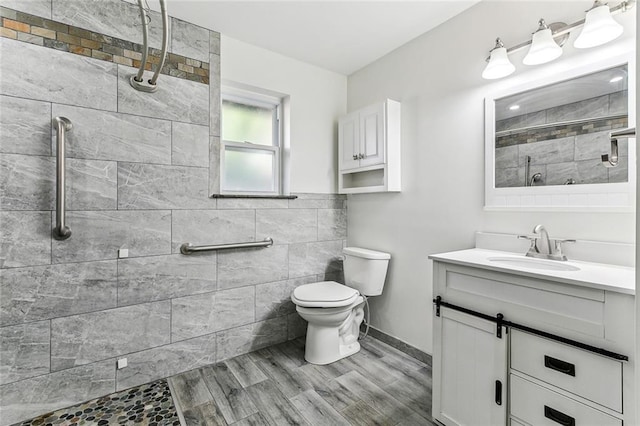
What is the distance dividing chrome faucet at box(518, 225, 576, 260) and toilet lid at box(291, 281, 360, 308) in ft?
3.64

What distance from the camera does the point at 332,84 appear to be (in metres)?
2.77

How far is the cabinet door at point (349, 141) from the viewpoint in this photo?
98.9 inches

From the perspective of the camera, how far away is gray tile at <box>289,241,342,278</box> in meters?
2.51

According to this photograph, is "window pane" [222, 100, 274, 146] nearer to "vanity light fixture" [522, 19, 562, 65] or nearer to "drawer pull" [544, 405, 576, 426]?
"vanity light fixture" [522, 19, 562, 65]

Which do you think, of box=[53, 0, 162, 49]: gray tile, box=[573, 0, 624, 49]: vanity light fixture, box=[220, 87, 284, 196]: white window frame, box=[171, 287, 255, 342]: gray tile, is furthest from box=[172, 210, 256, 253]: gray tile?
box=[573, 0, 624, 49]: vanity light fixture

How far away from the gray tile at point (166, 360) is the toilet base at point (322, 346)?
0.68 m

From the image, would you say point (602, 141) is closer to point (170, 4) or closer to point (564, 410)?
point (564, 410)

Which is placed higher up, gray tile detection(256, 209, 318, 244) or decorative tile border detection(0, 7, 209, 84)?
decorative tile border detection(0, 7, 209, 84)

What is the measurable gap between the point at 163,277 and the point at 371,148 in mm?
1748

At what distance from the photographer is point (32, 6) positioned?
5.16 ft

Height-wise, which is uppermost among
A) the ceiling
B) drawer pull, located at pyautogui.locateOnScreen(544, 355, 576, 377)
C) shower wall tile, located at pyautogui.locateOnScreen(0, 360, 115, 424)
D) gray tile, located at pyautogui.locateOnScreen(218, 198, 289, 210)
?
the ceiling

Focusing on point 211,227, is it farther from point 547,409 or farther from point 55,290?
point 547,409

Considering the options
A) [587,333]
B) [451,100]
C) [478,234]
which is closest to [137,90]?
[451,100]

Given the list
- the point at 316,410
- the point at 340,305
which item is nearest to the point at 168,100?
the point at 340,305
